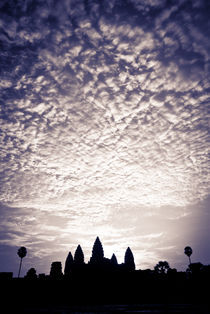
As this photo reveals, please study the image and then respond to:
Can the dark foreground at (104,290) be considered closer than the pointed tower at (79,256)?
Yes

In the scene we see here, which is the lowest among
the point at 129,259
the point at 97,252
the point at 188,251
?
the point at 188,251

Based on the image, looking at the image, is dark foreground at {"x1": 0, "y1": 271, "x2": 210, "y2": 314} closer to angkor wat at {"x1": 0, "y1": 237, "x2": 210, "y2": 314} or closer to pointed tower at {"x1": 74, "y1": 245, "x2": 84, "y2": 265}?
angkor wat at {"x1": 0, "y1": 237, "x2": 210, "y2": 314}

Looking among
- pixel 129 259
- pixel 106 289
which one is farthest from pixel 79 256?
pixel 106 289

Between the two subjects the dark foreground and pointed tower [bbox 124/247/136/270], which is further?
pointed tower [bbox 124/247/136/270]

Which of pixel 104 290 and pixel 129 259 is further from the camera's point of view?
pixel 129 259

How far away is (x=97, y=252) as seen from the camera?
51.6m

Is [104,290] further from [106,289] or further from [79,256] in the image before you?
[79,256]

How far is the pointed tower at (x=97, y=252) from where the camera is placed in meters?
50.5

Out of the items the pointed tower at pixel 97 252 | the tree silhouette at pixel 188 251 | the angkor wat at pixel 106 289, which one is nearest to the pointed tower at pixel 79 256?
the pointed tower at pixel 97 252

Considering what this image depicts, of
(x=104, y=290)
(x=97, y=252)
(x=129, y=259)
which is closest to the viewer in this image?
(x=104, y=290)

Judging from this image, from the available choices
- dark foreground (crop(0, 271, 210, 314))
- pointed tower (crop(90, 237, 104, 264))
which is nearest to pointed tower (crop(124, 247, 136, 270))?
pointed tower (crop(90, 237, 104, 264))

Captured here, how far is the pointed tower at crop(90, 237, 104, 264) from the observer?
50500 millimetres

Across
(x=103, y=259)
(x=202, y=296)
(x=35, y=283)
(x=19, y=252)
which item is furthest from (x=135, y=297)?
(x=103, y=259)

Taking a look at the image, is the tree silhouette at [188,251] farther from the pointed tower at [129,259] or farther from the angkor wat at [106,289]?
the pointed tower at [129,259]
